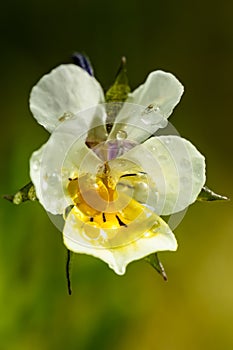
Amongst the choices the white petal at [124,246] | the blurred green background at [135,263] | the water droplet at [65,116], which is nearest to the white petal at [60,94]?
the water droplet at [65,116]

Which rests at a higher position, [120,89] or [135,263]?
[120,89]

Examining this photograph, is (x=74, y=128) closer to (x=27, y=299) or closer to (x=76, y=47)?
(x=27, y=299)

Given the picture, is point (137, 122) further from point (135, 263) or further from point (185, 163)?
point (135, 263)

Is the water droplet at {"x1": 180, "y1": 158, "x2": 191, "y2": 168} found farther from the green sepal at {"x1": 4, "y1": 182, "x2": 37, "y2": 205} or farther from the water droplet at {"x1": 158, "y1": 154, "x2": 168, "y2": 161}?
the green sepal at {"x1": 4, "y1": 182, "x2": 37, "y2": 205}

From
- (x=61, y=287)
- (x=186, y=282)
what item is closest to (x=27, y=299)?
(x=61, y=287)

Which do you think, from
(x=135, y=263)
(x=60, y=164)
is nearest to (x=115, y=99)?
(x=60, y=164)

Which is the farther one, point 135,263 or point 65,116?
point 135,263
